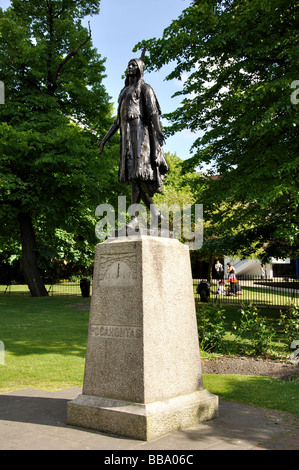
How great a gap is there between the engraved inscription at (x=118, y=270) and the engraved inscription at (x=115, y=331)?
1.71 feet

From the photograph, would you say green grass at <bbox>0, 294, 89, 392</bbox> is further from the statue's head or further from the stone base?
the statue's head

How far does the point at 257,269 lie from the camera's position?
55812 mm

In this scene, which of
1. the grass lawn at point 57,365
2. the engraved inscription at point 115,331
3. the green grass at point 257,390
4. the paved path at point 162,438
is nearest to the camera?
the paved path at point 162,438

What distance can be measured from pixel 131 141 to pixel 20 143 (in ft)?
51.3

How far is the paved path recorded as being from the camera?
16.3 ft

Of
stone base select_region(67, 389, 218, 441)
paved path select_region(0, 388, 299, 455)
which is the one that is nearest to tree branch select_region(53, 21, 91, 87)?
paved path select_region(0, 388, 299, 455)

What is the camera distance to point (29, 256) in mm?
25422

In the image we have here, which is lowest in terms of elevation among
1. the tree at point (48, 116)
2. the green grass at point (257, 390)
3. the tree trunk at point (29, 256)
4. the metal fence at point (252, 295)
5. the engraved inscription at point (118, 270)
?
the green grass at point (257, 390)

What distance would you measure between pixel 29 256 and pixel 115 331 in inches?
809

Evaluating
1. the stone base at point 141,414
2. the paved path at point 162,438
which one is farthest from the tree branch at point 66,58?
the stone base at point 141,414

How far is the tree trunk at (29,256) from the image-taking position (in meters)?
25.5

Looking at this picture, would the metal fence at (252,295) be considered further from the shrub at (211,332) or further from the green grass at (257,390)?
the green grass at (257,390)

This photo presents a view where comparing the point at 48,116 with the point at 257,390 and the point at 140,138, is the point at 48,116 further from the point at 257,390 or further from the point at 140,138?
the point at 257,390
